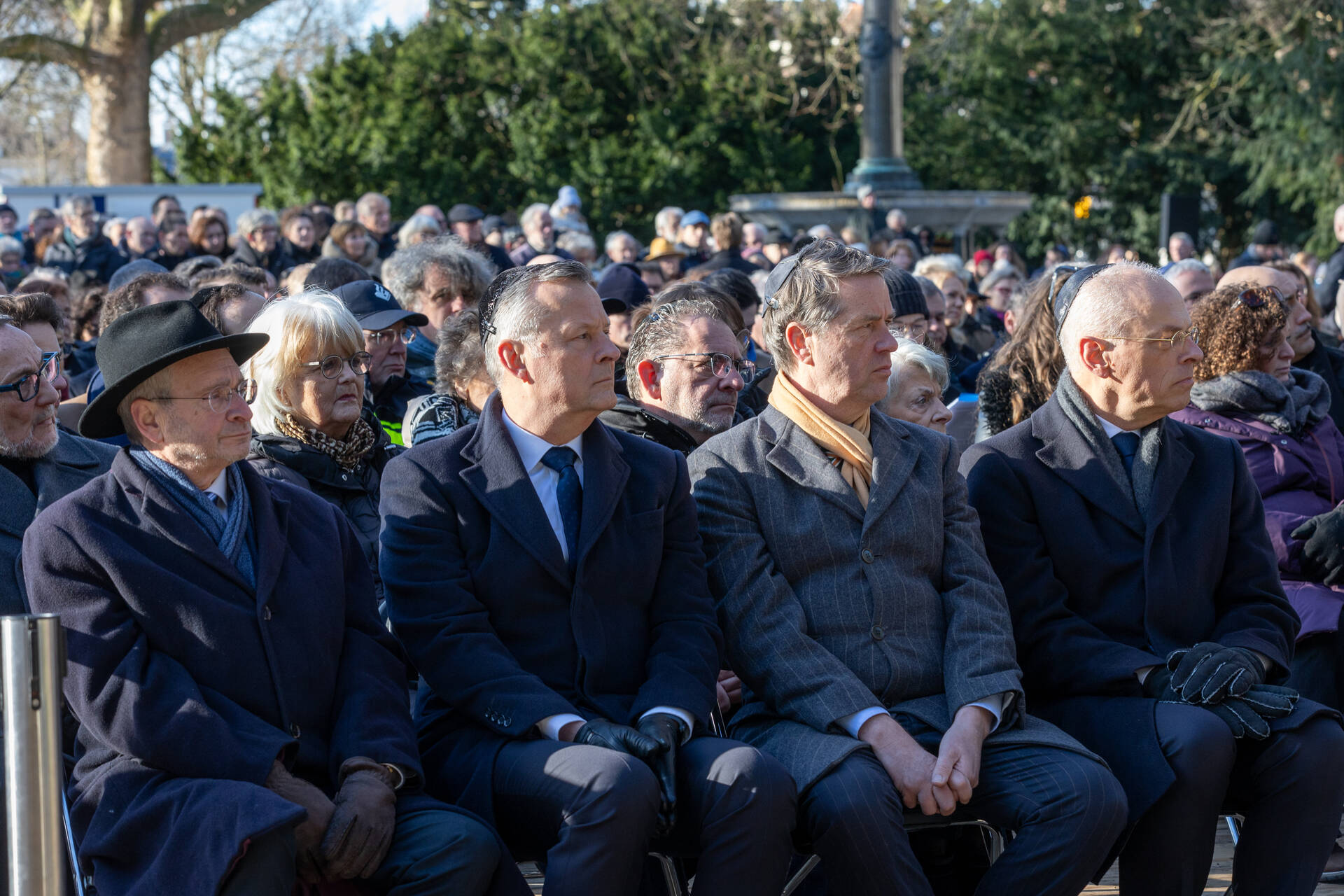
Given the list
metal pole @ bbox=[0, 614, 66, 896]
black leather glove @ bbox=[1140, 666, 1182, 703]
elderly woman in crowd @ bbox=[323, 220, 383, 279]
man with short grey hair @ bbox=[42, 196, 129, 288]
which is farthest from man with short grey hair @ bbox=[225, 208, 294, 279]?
metal pole @ bbox=[0, 614, 66, 896]

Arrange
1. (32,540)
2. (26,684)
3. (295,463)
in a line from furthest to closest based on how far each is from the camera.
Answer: (295,463) < (32,540) < (26,684)

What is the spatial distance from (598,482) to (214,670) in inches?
38.6

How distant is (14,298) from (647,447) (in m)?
2.57

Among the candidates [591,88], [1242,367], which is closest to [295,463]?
[1242,367]

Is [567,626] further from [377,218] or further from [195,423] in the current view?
[377,218]

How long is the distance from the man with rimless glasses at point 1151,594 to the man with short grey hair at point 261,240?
287 inches

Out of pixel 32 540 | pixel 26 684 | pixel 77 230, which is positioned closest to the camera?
pixel 26 684

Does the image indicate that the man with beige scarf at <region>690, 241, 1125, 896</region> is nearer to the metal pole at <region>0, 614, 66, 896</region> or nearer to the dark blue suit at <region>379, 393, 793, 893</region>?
the dark blue suit at <region>379, 393, 793, 893</region>

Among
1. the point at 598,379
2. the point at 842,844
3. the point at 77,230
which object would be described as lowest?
the point at 842,844

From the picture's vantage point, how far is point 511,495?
3.46m

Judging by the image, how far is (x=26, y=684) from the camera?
8.09 feet

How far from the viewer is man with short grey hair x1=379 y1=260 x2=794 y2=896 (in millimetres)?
3123

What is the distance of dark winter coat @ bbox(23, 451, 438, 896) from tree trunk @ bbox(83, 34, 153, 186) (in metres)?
19.3

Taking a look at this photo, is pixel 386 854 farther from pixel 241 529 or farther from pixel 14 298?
pixel 14 298
